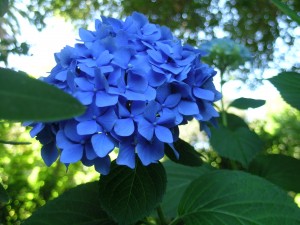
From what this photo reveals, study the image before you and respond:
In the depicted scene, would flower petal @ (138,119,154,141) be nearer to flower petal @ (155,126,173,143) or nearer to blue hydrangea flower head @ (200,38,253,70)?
flower petal @ (155,126,173,143)

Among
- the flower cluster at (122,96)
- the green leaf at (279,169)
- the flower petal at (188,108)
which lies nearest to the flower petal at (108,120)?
the flower cluster at (122,96)

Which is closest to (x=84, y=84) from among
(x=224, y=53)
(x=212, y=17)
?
(x=224, y=53)

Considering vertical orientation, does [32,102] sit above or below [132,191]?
above

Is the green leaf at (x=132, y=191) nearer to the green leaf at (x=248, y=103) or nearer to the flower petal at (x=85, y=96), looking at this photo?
the flower petal at (x=85, y=96)

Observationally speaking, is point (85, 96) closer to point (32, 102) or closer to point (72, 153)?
point (72, 153)

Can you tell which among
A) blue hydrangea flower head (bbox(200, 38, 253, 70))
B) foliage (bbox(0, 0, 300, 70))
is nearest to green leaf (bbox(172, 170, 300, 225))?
blue hydrangea flower head (bbox(200, 38, 253, 70))
